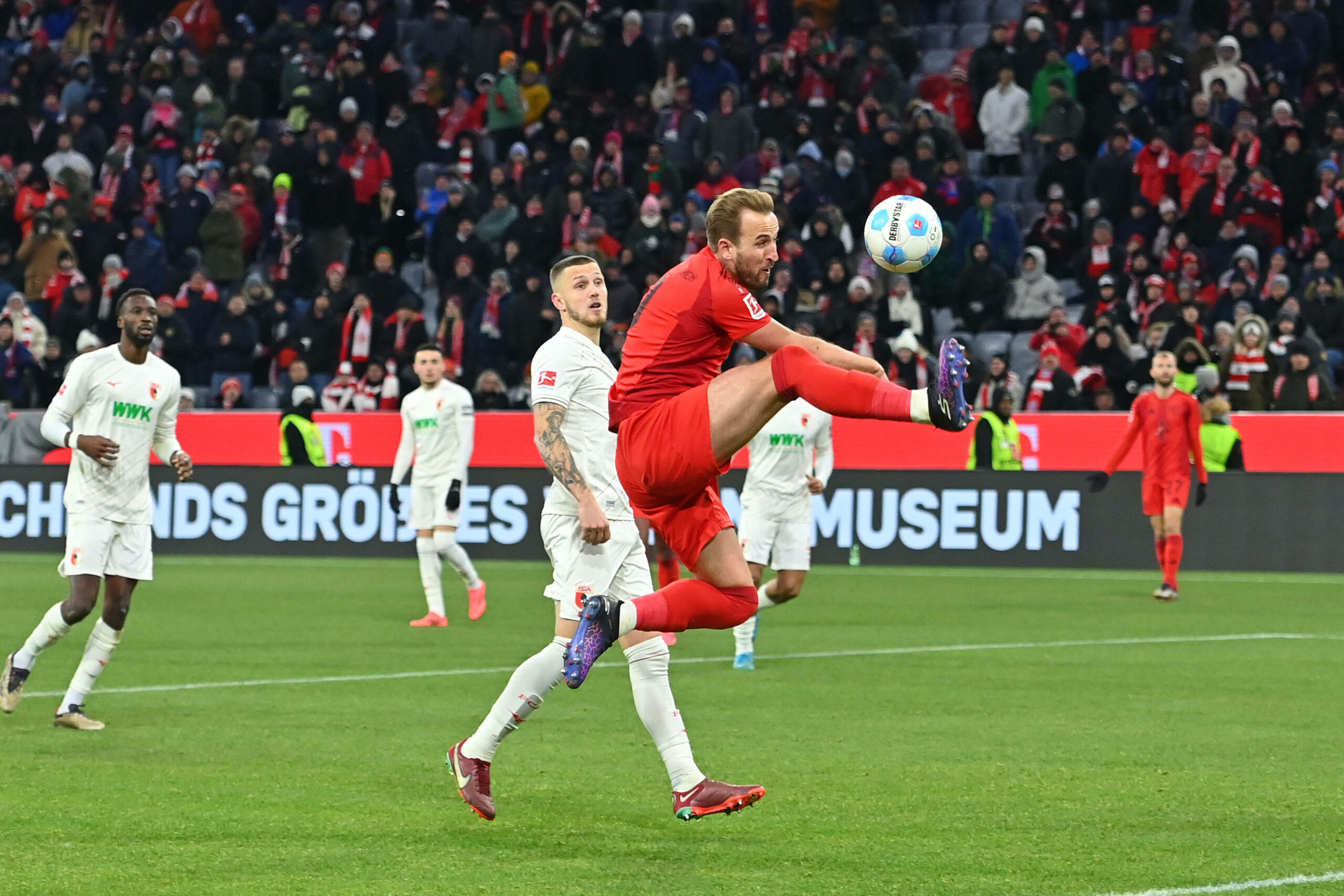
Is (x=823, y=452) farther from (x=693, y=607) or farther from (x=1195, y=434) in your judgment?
(x=693, y=607)

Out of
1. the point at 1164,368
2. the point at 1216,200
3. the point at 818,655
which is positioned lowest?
the point at 818,655

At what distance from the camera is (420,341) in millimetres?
26141

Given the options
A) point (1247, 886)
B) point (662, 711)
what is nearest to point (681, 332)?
point (662, 711)

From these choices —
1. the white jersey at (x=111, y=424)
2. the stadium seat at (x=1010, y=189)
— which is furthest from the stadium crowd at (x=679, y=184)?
the white jersey at (x=111, y=424)

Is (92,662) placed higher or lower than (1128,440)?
lower

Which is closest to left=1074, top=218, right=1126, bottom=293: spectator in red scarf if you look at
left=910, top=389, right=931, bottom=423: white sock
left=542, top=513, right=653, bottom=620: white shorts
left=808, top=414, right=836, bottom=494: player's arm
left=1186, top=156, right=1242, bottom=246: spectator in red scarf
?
left=1186, top=156, right=1242, bottom=246: spectator in red scarf

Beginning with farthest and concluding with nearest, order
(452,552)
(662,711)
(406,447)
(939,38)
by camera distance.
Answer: (939,38)
(406,447)
(452,552)
(662,711)

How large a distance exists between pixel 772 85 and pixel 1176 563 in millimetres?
11859

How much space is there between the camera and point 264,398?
89.0 feet

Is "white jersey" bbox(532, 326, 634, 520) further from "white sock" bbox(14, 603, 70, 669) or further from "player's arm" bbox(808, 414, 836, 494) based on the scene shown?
"player's arm" bbox(808, 414, 836, 494)

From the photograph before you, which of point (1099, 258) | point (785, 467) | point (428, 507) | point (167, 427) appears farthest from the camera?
point (1099, 258)

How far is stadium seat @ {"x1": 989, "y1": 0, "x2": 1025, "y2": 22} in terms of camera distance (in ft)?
97.7

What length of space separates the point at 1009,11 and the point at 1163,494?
39.3ft

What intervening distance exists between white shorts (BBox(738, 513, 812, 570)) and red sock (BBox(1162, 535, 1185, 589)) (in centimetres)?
645
